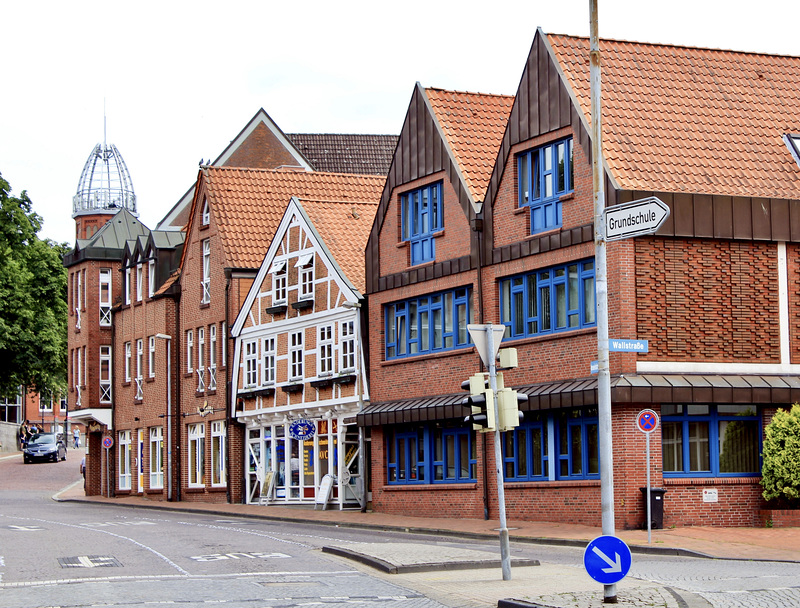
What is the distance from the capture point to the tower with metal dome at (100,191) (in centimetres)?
13850

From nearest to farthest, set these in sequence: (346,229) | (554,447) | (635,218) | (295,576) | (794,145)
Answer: (635,218), (295,576), (554,447), (794,145), (346,229)

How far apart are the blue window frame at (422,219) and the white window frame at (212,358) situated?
1410 cm

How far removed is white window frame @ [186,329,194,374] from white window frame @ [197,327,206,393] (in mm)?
592

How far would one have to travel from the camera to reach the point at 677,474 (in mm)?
28453

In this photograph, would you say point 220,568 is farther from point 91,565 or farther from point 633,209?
point 633,209

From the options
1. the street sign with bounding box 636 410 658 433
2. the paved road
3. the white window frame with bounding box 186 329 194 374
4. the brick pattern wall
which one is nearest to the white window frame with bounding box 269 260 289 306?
the white window frame with bounding box 186 329 194 374

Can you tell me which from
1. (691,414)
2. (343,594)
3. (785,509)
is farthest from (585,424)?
(343,594)

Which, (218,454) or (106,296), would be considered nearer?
(218,454)

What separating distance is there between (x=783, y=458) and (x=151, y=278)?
106ft

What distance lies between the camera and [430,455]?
1388 inches

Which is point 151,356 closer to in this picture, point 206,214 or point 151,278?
point 151,278

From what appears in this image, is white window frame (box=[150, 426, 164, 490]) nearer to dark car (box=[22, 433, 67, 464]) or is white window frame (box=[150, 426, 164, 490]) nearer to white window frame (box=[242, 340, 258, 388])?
white window frame (box=[242, 340, 258, 388])

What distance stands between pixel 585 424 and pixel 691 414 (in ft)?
7.32

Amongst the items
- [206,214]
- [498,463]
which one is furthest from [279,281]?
[498,463]
